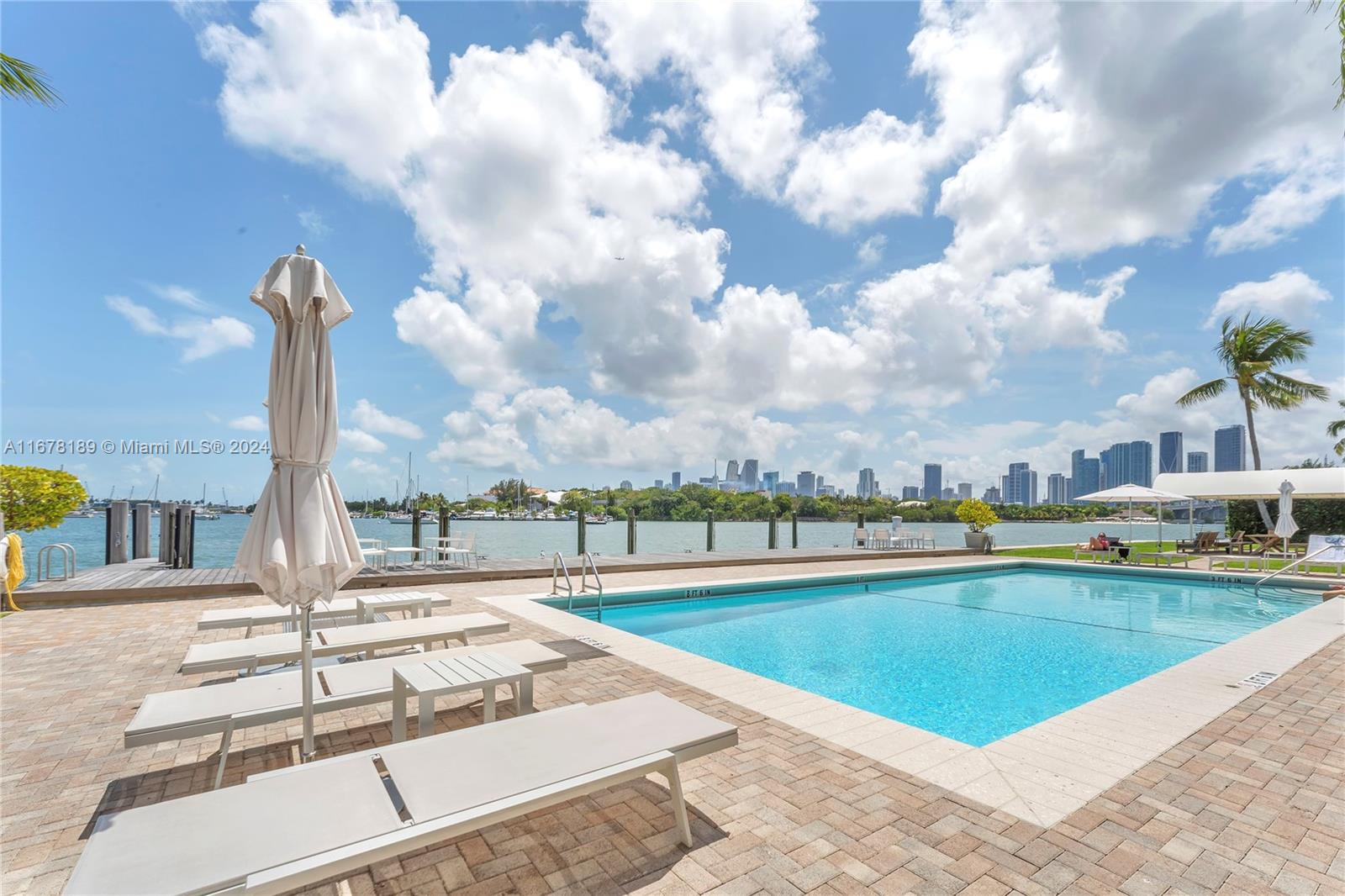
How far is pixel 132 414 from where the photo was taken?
1142 inches

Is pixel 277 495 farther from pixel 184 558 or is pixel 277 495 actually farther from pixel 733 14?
pixel 184 558

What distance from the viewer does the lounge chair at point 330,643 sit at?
12.5 feet

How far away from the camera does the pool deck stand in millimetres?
2236

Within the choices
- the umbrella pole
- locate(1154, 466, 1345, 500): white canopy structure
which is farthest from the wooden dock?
locate(1154, 466, 1345, 500): white canopy structure

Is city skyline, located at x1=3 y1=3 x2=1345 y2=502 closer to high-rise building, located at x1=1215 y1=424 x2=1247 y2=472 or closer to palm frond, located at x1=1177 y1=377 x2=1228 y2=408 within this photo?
palm frond, located at x1=1177 y1=377 x2=1228 y2=408

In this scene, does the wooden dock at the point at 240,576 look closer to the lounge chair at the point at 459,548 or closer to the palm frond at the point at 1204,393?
the lounge chair at the point at 459,548

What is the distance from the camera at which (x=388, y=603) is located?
19.3ft

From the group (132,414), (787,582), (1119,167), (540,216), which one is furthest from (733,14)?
(132,414)

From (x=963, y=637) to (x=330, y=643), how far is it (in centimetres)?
758

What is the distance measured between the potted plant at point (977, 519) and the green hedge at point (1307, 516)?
9.48m

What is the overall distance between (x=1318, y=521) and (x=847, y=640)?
2308 centimetres

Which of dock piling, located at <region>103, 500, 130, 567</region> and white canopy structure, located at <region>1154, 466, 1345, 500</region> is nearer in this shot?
dock piling, located at <region>103, 500, 130, 567</region>

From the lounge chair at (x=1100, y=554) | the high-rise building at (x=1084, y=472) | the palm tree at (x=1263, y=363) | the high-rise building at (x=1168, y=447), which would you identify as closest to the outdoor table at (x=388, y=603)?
the lounge chair at (x=1100, y=554)

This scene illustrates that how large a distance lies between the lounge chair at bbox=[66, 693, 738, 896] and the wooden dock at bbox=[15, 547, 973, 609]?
7725 mm
